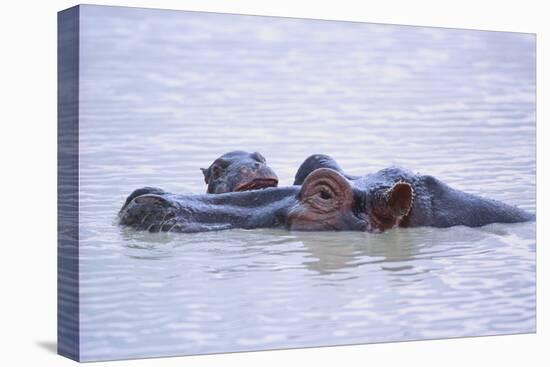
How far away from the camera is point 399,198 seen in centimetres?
1195

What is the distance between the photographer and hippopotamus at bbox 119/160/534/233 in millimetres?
11398

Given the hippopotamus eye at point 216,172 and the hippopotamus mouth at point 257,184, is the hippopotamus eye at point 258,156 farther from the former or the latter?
the hippopotamus eye at point 216,172

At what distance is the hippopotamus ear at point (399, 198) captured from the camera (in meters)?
11.9

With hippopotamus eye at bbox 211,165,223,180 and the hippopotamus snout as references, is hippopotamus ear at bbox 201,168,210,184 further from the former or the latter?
the hippopotamus snout

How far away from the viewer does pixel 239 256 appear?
11242 mm

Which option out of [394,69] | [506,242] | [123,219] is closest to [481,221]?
[506,242]

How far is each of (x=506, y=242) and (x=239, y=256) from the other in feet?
9.12

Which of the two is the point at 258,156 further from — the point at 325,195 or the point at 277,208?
the point at 325,195

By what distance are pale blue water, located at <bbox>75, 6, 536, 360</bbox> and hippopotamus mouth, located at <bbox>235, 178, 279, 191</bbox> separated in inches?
7.0

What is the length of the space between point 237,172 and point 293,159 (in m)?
0.52

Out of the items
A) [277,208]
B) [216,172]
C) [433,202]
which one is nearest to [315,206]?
[277,208]

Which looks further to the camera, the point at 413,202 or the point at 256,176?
the point at 413,202

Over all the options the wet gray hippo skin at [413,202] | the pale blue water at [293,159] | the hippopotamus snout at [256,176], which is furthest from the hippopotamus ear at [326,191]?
the hippopotamus snout at [256,176]

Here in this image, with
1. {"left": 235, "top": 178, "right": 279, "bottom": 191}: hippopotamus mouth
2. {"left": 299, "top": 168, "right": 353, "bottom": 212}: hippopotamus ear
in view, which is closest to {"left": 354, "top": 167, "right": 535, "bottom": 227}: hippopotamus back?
{"left": 299, "top": 168, "right": 353, "bottom": 212}: hippopotamus ear
